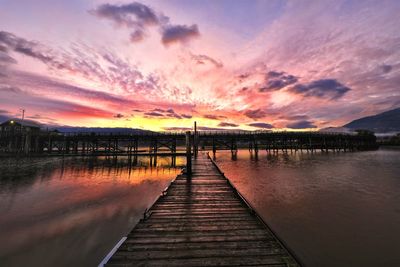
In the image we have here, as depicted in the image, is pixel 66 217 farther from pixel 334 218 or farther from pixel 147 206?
pixel 334 218

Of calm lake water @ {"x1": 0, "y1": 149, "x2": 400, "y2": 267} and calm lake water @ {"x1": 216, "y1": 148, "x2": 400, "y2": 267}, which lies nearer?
calm lake water @ {"x1": 216, "y1": 148, "x2": 400, "y2": 267}

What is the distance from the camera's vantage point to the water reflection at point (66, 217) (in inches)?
276

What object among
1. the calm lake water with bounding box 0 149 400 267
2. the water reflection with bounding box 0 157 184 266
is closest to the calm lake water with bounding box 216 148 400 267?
the calm lake water with bounding box 0 149 400 267

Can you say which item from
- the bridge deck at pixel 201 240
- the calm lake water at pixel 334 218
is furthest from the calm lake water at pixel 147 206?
the bridge deck at pixel 201 240

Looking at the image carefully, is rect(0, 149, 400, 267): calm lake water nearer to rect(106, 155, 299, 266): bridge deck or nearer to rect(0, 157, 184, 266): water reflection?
rect(0, 157, 184, 266): water reflection

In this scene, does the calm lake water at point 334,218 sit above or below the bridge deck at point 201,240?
below

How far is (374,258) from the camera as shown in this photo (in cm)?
646

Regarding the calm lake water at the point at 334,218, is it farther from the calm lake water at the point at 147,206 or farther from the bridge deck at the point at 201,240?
the bridge deck at the point at 201,240

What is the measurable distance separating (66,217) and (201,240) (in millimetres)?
9722

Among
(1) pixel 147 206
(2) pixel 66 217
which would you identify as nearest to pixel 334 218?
(1) pixel 147 206

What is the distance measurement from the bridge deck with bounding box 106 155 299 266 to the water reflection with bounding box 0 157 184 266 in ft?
10.2

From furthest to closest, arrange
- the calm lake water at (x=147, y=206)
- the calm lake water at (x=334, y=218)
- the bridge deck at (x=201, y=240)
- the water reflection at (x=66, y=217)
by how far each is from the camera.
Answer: the water reflection at (x=66, y=217)
the calm lake water at (x=147, y=206)
the calm lake water at (x=334, y=218)
the bridge deck at (x=201, y=240)

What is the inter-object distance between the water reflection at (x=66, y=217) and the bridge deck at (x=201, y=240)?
312cm

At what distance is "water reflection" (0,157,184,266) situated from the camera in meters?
7.02
